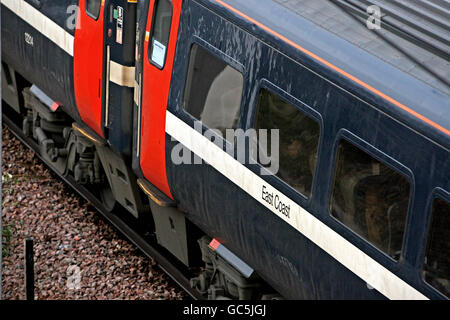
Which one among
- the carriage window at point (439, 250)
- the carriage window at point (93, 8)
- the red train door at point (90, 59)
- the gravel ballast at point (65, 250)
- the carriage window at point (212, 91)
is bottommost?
the gravel ballast at point (65, 250)

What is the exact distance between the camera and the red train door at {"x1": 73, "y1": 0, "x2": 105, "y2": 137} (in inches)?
361

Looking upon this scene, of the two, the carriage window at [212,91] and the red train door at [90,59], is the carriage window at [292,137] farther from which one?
the red train door at [90,59]

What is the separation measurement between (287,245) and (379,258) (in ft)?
3.25

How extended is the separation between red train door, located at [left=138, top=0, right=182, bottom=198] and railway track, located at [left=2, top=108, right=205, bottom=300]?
1.26 meters

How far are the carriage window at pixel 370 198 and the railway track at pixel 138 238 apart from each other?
3.10 meters

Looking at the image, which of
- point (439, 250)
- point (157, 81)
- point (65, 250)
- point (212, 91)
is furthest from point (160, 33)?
point (439, 250)

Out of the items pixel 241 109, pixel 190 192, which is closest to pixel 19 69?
pixel 190 192

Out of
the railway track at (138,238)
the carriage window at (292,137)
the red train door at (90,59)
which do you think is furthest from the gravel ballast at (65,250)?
the carriage window at (292,137)

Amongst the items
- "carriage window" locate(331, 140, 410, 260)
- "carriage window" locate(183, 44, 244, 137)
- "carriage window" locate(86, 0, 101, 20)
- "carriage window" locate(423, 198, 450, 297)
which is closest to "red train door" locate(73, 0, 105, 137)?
"carriage window" locate(86, 0, 101, 20)

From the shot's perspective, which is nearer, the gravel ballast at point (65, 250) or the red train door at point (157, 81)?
the red train door at point (157, 81)

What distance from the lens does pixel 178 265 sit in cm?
997

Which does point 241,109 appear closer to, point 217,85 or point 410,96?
point 217,85

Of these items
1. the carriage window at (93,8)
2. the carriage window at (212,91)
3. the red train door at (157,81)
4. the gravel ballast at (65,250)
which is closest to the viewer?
the carriage window at (212,91)

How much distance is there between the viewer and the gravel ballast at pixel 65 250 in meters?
9.53
